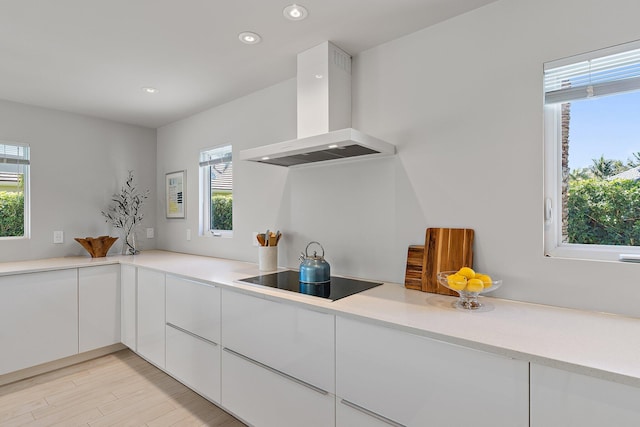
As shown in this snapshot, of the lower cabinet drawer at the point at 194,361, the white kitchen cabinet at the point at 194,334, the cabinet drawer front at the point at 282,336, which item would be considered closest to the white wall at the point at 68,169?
the white kitchen cabinet at the point at 194,334

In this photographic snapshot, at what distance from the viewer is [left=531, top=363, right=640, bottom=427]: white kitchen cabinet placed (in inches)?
34.9

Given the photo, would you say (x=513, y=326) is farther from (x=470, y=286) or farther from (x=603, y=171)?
(x=603, y=171)

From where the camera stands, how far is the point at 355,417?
4.66ft

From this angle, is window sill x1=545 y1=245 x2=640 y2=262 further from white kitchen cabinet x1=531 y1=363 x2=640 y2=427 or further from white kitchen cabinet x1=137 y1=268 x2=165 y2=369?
white kitchen cabinet x1=137 y1=268 x2=165 y2=369

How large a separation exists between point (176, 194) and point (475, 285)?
332cm

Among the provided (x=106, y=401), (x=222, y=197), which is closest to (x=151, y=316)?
(x=106, y=401)

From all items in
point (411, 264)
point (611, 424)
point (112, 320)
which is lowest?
point (112, 320)

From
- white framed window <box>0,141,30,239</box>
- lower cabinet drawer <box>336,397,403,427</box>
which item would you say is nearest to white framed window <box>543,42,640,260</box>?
lower cabinet drawer <box>336,397,403,427</box>

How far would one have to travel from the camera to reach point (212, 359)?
210cm

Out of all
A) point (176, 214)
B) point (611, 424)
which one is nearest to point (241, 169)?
point (176, 214)

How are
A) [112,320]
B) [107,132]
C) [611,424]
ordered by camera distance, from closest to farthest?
[611,424]
[112,320]
[107,132]

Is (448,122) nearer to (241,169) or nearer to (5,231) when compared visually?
(241,169)

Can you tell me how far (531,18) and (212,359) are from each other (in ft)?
8.49

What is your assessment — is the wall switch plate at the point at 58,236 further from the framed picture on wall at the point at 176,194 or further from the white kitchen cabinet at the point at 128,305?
the framed picture on wall at the point at 176,194
